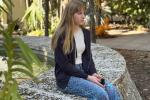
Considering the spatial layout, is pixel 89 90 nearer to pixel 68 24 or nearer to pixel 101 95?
pixel 101 95

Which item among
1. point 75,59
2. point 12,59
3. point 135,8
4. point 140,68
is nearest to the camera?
point 12,59

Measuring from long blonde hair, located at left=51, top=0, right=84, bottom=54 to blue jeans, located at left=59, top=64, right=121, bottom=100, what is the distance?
278 millimetres

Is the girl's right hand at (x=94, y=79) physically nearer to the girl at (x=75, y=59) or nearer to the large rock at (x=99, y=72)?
the girl at (x=75, y=59)

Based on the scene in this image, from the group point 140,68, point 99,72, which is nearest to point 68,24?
point 99,72

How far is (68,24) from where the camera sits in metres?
3.47

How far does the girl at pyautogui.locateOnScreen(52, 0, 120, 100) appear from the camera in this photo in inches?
136

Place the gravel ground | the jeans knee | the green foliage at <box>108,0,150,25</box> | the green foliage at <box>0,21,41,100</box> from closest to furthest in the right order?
the green foliage at <box>0,21,41,100</box> < the jeans knee < the gravel ground < the green foliage at <box>108,0,150,25</box>

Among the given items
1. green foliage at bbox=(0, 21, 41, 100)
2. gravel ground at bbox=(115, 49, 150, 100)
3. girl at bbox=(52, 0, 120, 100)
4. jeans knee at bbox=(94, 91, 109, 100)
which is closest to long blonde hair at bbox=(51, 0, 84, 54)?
girl at bbox=(52, 0, 120, 100)

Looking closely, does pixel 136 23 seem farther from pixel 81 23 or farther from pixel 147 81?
pixel 81 23

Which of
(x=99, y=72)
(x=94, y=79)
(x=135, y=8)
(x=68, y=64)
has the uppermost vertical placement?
(x=135, y=8)

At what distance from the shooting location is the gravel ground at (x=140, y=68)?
710 centimetres

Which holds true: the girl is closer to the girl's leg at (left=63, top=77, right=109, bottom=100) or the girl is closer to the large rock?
the girl's leg at (left=63, top=77, right=109, bottom=100)

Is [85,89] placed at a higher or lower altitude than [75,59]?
lower

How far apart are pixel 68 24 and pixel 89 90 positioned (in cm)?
58
